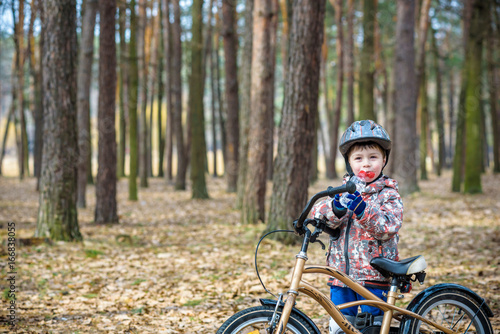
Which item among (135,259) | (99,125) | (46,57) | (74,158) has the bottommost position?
(135,259)

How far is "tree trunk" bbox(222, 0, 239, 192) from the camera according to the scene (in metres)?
14.3

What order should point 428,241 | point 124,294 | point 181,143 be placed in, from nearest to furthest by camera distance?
point 124,294
point 428,241
point 181,143

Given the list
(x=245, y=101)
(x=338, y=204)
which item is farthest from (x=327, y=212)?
(x=245, y=101)

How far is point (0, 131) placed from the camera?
50.0 m

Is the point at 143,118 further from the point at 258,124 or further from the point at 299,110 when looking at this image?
the point at 299,110

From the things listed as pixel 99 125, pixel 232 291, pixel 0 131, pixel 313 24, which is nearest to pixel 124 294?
pixel 232 291

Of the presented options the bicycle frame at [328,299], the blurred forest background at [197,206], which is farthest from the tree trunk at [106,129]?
the bicycle frame at [328,299]

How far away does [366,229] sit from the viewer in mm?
2633

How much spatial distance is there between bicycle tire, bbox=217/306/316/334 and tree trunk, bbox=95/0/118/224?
8.33 m

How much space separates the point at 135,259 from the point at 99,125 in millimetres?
4109

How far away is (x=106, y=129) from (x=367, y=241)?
8484 millimetres

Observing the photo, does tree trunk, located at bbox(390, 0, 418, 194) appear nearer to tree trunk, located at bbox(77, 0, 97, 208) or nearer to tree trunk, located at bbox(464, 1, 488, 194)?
tree trunk, located at bbox(464, 1, 488, 194)

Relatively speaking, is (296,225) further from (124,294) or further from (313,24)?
(313,24)

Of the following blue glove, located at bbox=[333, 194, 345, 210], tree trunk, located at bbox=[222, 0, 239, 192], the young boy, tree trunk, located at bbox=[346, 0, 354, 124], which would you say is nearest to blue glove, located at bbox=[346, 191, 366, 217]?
blue glove, located at bbox=[333, 194, 345, 210]
